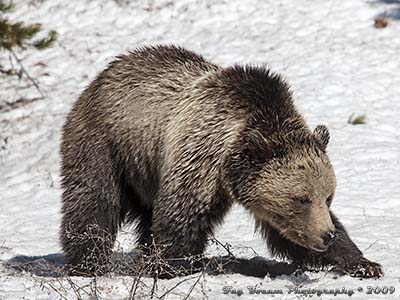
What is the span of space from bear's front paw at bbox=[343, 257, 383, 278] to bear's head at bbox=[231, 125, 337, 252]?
50 cm

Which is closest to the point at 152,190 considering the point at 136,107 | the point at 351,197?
the point at 136,107

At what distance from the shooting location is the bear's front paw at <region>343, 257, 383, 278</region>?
698 cm

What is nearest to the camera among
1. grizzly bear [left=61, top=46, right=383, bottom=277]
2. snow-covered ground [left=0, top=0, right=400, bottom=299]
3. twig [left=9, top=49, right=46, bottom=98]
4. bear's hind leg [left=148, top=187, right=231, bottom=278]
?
grizzly bear [left=61, top=46, right=383, bottom=277]

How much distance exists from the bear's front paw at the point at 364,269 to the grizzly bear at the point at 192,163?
0.03 feet

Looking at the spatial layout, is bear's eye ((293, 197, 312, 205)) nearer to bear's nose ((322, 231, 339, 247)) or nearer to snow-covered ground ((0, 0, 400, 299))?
bear's nose ((322, 231, 339, 247))

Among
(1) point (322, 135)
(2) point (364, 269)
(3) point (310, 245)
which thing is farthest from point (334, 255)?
(1) point (322, 135)

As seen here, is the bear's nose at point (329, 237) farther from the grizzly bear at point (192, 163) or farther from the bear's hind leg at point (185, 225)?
the bear's hind leg at point (185, 225)

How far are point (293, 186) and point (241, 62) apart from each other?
7797 millimetres

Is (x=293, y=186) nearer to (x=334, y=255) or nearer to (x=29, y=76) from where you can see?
(x=334, y=255)

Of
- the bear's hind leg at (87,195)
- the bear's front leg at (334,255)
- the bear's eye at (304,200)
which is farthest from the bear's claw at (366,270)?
the bear's hind leg at (87,195)

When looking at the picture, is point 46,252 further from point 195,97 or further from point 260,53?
point 260,53

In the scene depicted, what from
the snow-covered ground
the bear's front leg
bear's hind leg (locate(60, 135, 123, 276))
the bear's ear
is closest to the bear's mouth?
the snow-covered ground

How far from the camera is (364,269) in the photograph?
23.0 ft

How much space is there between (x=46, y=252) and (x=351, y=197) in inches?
135
